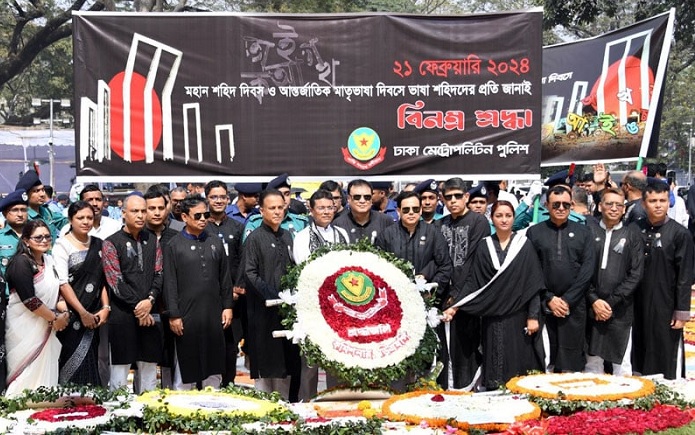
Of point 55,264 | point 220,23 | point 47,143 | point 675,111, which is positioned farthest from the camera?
point 675,111

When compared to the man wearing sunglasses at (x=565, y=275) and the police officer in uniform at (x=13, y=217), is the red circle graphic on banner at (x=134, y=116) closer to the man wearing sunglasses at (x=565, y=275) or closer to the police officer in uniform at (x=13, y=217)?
the police officer in uniform at (x=13, y=217)

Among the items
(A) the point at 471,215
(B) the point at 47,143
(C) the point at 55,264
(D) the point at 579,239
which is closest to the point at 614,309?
(D) the point at 579,239

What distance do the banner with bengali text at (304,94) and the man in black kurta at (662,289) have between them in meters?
1.37

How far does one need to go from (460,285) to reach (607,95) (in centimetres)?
481

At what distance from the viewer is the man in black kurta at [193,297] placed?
719cm

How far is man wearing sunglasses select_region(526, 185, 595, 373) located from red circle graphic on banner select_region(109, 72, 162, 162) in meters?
3.33

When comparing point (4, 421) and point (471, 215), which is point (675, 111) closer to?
point (471, 215)

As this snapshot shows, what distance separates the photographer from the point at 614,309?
297 inches

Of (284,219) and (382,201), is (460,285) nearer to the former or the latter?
(284,219)

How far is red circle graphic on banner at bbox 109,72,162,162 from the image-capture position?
830cm

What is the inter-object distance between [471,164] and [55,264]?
3.59 meters

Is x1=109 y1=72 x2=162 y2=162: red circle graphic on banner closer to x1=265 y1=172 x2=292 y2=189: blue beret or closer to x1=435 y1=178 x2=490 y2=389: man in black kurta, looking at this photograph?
x1=265 y1=172 x2=292 y2=189: blue beret

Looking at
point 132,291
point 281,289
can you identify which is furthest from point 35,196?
point 281,289

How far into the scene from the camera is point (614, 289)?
7.52 m
